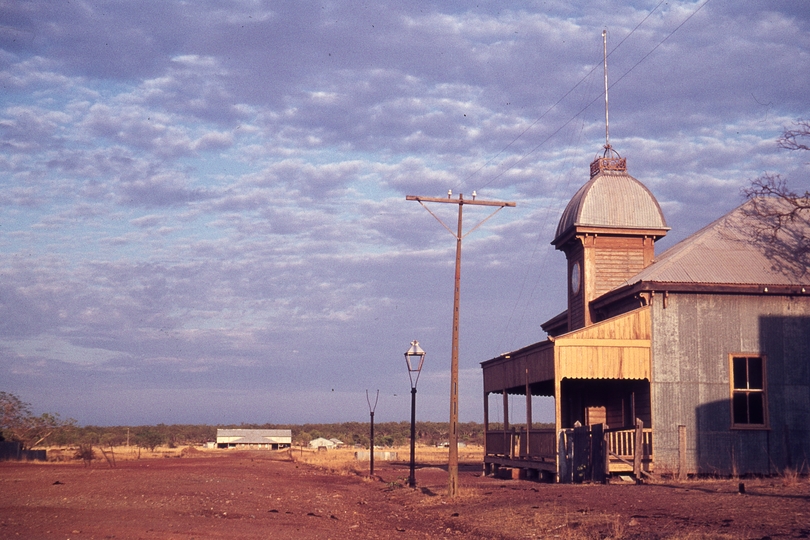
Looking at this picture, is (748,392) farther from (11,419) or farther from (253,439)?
(253,439)

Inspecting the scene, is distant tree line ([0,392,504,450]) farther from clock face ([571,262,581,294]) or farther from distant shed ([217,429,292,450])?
clock face ([571,262,581,294])

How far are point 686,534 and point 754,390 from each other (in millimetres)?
14138

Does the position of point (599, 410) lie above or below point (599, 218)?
below

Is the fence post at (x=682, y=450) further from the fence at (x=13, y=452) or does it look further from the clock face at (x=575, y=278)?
the fence at (x=13, y=452)

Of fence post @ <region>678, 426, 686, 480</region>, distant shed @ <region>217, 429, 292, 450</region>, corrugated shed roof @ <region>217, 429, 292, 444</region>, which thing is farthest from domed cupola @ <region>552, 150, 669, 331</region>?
corrugated shed roof @ <region>217, 429, 292, 444</region>

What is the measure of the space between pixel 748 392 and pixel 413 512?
1083 cm

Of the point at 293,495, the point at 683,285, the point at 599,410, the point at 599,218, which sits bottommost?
the point at 293,495

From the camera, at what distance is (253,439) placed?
354 ft

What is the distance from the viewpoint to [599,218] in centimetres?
2897

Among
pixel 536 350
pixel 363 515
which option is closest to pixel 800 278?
pixel 536 350

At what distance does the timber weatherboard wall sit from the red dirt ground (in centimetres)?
411

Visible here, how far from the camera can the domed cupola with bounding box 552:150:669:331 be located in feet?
94.7

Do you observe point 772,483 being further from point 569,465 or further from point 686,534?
point 686,534

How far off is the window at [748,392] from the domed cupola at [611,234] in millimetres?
5029
